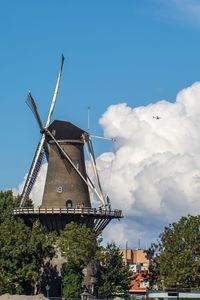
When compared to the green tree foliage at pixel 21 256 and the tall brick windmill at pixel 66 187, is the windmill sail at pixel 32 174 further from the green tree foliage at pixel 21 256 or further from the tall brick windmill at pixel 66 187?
the green tree foliage at pixel 21 256

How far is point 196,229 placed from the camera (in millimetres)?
123750

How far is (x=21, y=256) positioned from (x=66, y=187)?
15.2 meters

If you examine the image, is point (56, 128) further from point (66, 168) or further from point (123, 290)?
point (123, 290)

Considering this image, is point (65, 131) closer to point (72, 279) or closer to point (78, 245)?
point (78, 245)

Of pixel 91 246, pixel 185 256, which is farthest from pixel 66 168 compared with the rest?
pixel 185 256

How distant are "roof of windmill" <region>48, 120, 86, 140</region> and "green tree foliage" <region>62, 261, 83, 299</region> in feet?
62.2

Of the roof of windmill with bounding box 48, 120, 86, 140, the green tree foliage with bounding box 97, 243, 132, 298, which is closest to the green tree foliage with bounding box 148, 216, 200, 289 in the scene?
the green tree foliage with bounding box 97, 243, 132, 298

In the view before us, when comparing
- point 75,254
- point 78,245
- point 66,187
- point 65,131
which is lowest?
point 75,254

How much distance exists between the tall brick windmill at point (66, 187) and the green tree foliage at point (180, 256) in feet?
36.2

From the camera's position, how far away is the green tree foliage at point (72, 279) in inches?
4948

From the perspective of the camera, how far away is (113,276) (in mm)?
131125

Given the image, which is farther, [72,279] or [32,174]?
[32,174]

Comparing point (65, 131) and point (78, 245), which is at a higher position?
point (65, 131)

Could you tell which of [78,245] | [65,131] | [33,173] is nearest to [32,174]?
[33,173]
